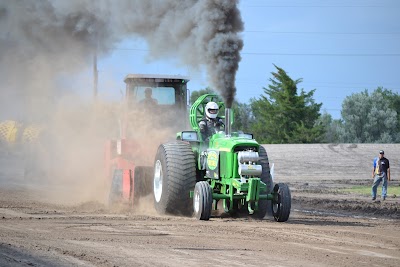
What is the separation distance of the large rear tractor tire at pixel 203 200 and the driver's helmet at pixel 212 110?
1944 millimetres

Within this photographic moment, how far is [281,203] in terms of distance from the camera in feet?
49.6

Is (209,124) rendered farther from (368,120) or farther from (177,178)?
(368,120)

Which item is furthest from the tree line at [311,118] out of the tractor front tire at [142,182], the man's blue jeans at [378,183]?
the tractor front tire at [142,182]

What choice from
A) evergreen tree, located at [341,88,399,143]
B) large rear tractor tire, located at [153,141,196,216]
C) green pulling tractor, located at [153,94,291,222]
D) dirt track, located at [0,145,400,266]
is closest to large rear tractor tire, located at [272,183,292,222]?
green pulling tractor, located at [153,94,291,222]

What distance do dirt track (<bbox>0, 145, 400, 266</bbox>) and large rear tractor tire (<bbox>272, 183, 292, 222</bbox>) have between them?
12.1 inches

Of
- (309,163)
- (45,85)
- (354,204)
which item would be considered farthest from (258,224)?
(309,163)

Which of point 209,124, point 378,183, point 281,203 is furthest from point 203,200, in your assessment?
point 378,183

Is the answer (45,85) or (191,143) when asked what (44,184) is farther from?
A: (191,143)

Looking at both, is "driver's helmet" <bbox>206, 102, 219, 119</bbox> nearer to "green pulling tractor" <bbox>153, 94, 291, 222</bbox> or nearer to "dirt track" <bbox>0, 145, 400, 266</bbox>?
"green pulling tractor" <bbox>153, 94, 291, 222</bbox>

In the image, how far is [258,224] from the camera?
576 inches

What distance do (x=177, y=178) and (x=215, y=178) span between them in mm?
764

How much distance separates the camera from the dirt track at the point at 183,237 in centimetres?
983

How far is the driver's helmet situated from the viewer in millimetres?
16312

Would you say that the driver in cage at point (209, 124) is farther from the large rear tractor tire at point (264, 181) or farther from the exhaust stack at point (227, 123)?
the large rear tractor tire at point (264, 181)
